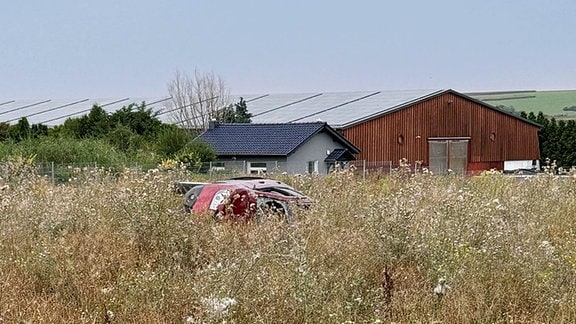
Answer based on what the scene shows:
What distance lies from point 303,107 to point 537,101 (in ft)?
75.2

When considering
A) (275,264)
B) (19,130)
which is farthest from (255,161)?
(275,264)

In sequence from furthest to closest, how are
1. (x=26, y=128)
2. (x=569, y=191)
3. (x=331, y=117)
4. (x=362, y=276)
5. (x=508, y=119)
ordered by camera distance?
1. (x=508, y=119)
2. (x=331, y=117)
3. (x=26, y=128)
4. (x=569, y=191)
5. (x=362, y=276)

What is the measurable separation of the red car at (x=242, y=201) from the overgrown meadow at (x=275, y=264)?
39 cm

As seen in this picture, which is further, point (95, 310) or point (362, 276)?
point (362, 276)

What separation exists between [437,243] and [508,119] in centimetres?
4367

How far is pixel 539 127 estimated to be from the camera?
48.1 m

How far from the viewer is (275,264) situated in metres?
5.04

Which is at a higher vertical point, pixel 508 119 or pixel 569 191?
pixel 508 119

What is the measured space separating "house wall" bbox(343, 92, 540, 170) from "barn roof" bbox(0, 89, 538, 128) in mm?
470

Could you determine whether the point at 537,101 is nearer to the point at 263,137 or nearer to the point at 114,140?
the point at 263,137

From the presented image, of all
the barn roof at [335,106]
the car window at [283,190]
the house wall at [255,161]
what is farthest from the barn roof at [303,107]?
the car window at [283,190]

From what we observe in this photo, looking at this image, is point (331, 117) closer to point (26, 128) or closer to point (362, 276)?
point (26, 128)

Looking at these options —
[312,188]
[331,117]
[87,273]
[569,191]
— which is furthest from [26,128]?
[87,273]

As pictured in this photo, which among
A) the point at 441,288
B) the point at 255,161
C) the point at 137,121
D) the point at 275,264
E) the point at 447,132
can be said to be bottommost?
the point at 441,288
